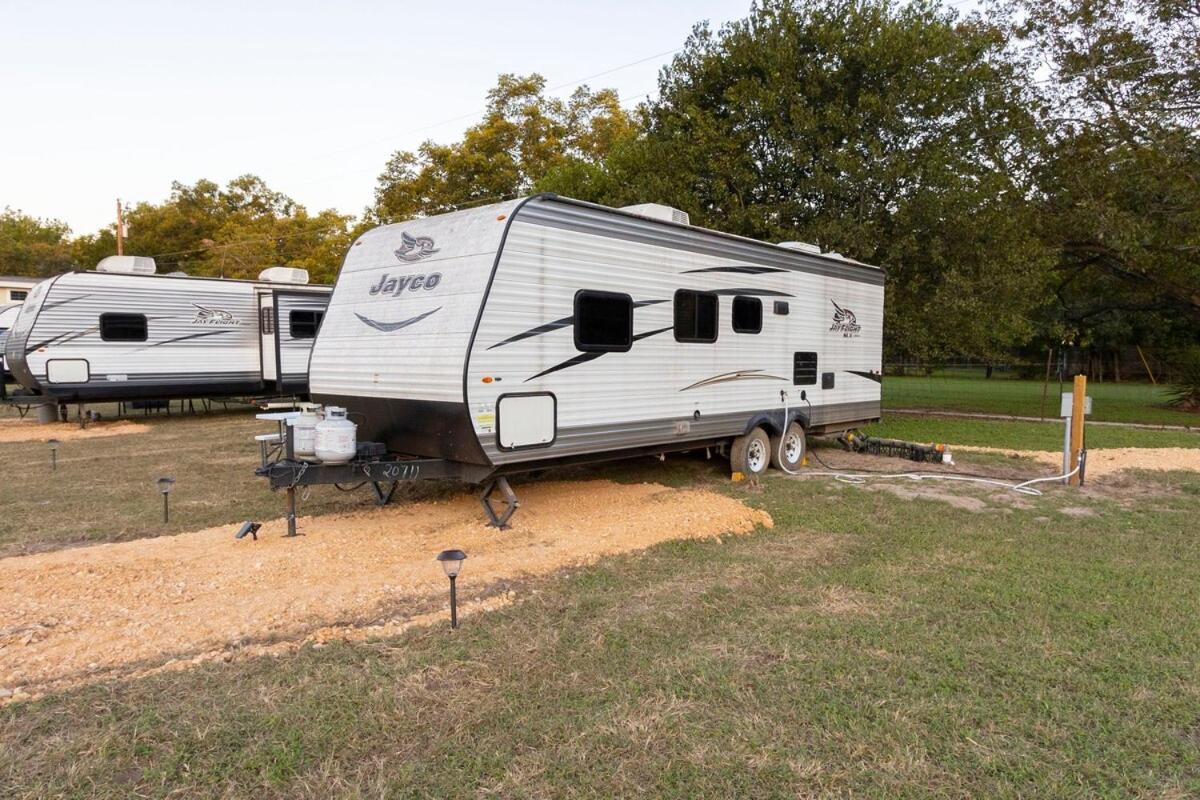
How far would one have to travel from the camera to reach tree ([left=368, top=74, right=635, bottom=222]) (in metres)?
32.1

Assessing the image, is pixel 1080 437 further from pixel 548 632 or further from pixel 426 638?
pixel 426 638

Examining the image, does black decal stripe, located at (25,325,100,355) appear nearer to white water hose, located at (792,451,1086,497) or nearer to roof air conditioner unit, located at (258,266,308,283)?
roof air conditioner unit, located at (258,266,308,283)

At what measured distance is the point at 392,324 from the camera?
690 cm

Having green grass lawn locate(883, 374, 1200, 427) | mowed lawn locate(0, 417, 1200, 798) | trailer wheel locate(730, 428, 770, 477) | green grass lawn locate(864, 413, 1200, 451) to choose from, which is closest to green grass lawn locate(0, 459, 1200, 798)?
mowed lawn locate(0, 417, 1200, 798)

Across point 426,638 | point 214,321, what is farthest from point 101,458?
point 426,638

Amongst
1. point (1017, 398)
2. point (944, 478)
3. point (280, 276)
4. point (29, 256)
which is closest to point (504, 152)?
point (280, 276)

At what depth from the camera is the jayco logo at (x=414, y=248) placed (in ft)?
22.5

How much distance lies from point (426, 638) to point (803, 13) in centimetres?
1491

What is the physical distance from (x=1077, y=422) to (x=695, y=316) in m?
5.03

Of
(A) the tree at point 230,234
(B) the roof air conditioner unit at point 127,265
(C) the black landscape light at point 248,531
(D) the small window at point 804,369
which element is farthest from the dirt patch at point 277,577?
(A) the tree at point 230,234

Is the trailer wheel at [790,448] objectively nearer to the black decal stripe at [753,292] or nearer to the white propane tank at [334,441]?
the black decal stripe at [753,292]

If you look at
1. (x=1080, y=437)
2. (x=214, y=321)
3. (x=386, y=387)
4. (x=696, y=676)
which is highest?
(x=214, y=321)

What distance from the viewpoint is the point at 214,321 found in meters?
16.3

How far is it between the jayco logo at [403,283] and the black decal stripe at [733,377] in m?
2.95
